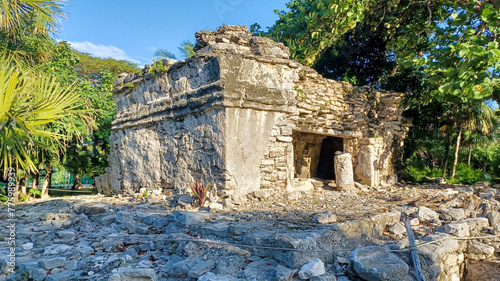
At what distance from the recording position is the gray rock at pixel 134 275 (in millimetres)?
2551

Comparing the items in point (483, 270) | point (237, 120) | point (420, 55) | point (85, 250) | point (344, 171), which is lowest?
point (483, 270)

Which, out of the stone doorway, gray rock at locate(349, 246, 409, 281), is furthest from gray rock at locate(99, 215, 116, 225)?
the stone doorway

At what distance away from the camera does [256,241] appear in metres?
3.05

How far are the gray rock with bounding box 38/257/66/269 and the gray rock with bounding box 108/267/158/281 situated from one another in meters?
0.72

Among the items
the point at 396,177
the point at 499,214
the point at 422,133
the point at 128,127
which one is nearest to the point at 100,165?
the point at 128,127

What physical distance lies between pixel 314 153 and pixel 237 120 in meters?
4.03

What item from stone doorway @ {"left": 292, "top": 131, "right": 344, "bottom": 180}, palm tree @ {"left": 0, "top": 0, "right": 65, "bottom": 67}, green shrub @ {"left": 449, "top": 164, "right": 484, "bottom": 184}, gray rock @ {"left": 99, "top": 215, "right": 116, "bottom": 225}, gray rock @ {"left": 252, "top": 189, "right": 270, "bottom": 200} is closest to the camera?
gray rock @ {"left": 99, "top": 215, "right": 116, "bottom": 225}

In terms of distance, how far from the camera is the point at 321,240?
300cm

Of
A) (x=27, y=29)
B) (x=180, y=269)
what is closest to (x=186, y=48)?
(x=27, y=29)

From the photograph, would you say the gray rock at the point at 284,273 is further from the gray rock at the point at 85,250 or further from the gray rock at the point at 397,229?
the gray rock at the point at 85,250

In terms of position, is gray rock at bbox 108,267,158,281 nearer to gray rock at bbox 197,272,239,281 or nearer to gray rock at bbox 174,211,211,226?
gray rock at bbox 197,272,239,281

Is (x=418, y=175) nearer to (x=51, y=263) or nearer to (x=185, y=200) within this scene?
(x=185, y=200)

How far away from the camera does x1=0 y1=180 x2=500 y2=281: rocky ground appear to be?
2732 mm

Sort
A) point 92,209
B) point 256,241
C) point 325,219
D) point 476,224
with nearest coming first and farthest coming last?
1. point 256,241
2. point 325,219
3. point 476,224
4. point 92,209
